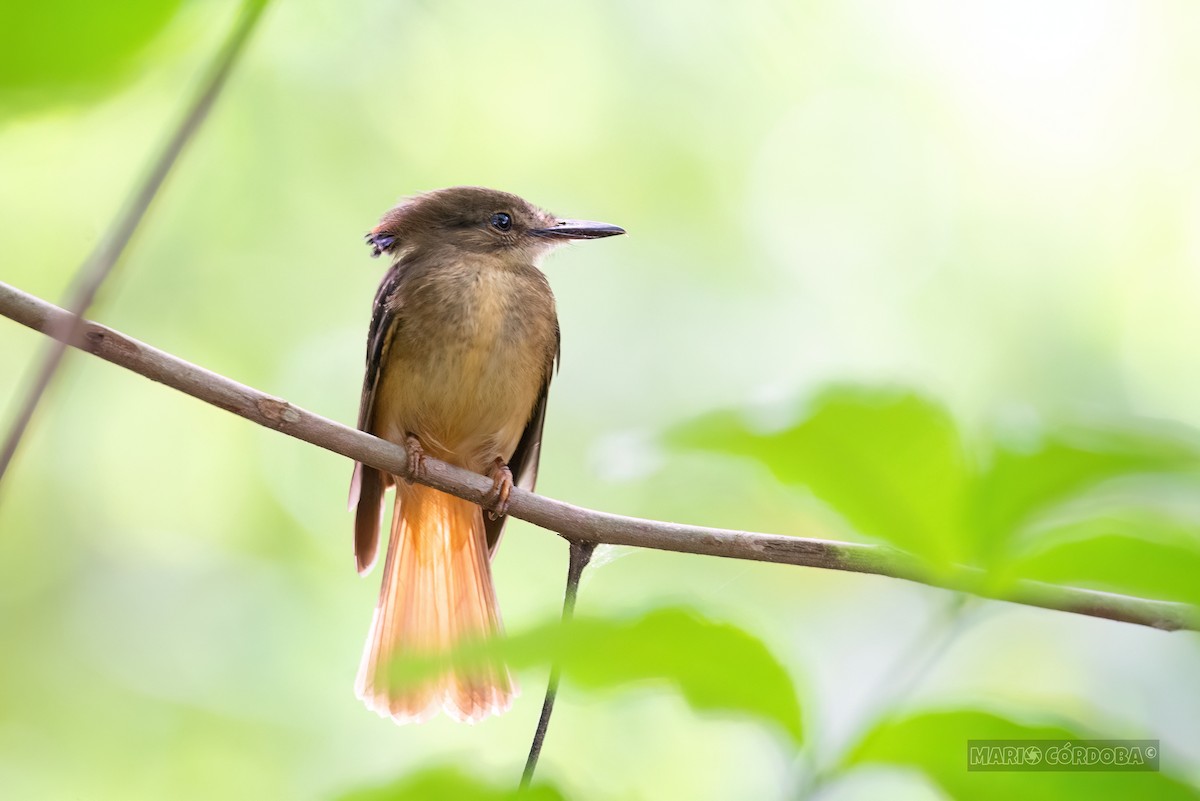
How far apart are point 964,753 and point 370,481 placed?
2.99 meters

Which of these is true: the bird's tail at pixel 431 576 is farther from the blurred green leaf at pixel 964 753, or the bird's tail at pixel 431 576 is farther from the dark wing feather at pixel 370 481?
the blurred green leaf at pixel 964 753

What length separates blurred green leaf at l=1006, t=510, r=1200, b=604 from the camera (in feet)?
2.49

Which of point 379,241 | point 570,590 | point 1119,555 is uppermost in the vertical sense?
point 379,241

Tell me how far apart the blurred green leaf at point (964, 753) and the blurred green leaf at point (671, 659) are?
0.22 ft

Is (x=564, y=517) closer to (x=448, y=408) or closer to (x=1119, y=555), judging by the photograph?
(x=448, y=408)

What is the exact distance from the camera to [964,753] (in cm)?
82

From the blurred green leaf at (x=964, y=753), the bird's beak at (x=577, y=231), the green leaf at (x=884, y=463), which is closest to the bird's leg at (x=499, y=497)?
the bird's beak at (x=577, y=231)

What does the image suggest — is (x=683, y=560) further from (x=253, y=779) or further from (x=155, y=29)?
(x=155, y=29)

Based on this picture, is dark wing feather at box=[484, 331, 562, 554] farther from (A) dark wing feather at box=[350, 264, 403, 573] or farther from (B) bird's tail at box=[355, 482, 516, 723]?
(A) dark wing feather at box=[350, 264, 403, 573]

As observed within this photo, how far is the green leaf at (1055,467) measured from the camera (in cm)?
72

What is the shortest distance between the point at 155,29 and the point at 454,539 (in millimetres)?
3212

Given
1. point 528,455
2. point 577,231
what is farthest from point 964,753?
point 577,231

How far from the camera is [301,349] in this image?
266 inches

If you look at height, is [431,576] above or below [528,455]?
below
